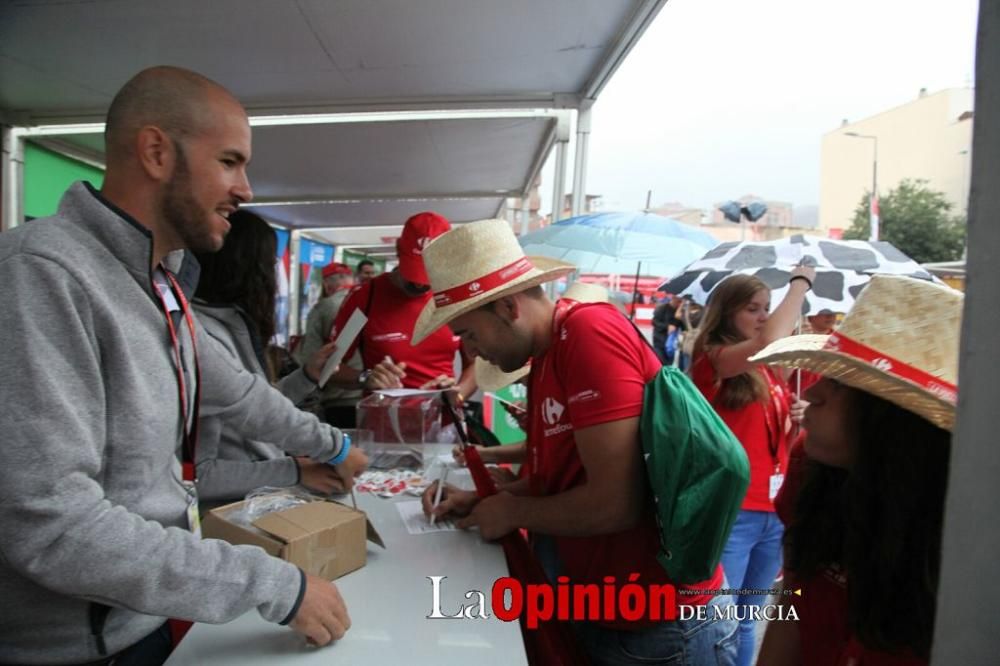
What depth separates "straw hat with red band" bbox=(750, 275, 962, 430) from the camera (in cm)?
102

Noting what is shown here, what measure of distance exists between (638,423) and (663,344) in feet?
30.9

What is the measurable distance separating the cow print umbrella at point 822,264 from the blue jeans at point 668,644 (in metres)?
2.14

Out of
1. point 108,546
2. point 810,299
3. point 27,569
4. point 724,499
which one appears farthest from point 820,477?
point 810,299

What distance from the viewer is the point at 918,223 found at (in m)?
26.4

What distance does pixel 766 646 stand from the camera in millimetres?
1473

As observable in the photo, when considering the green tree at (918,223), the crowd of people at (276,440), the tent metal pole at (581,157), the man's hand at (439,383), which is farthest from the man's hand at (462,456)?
the green tree at (918,223)

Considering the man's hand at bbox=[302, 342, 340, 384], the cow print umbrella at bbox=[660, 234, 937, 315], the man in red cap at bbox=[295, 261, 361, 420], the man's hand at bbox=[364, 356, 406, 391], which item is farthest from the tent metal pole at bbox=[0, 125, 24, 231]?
the cow print umbrella at bbox=[660, 234, 937, 315]

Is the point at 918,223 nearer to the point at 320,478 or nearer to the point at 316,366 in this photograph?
the point at 316,366

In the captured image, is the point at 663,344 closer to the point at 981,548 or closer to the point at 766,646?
the point at 766,646

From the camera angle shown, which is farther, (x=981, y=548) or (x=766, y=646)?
(x=766, y=646)

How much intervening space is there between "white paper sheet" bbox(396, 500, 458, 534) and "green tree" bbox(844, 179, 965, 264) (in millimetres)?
28864

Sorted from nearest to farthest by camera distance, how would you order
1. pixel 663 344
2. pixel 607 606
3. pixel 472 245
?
pixel 607 606
pixel 472 245
pixel 663 344

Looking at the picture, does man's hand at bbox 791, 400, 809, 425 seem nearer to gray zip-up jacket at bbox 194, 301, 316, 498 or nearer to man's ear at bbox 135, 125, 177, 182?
gray zip-up jacket at bbox 194, 301, 316, 498

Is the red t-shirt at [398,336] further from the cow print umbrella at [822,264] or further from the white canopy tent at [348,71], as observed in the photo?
the cow print umbrella at [822,264]
